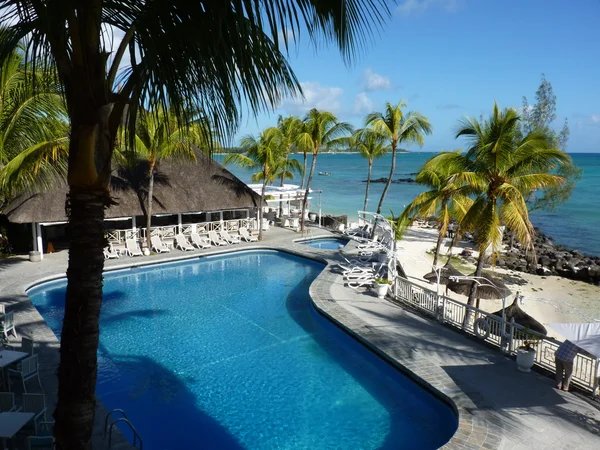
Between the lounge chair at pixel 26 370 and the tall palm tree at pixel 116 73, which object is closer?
the tall palm tree at pixel 116 73

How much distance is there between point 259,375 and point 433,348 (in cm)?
379

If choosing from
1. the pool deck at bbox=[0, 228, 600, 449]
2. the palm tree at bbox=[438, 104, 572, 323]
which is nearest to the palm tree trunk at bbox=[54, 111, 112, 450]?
the pool deck at bbox=[0, 228, 600, 449]

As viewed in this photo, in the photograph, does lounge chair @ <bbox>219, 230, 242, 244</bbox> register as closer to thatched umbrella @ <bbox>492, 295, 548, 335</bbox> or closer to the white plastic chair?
the white plastic chair

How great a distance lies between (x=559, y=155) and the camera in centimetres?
974

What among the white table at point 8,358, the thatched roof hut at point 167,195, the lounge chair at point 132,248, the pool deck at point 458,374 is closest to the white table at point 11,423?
the pool deck at point 458,374

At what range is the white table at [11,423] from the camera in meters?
5.89

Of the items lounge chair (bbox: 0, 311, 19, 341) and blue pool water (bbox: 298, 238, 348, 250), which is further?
blue pool water (bbox: 298, 238, 348, 250)

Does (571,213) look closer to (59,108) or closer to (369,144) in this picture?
(369,144)

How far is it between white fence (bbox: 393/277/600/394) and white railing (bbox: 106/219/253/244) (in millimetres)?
10563

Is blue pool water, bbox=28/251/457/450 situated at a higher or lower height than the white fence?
lower

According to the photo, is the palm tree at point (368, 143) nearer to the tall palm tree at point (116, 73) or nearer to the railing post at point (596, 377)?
the railing post at point (596, 377)

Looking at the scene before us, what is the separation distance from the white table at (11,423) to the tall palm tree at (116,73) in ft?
12.5

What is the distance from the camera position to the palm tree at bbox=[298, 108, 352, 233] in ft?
74.0

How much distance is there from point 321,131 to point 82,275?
20613 mm
